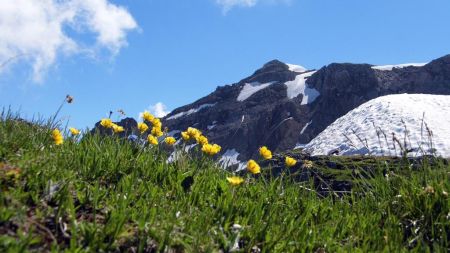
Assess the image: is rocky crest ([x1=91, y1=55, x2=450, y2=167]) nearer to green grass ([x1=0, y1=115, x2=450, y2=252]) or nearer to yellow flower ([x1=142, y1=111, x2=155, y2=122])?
yellow flower ([x1=142, y1=111, x2=155, y2=122])

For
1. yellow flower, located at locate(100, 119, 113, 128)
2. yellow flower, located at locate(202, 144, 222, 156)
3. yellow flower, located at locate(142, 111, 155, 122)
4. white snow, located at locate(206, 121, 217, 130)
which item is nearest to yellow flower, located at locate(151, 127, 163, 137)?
yellow flower, located at locate(142, 111, 155, 122)

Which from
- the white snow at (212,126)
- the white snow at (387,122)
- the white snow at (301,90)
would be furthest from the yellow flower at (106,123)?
the white snow at (212,126)

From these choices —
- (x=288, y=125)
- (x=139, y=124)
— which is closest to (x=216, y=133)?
(x=288, y=125)

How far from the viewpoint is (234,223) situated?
4191mm

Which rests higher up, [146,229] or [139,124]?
[139,124]

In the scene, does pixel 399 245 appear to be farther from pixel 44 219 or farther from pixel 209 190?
pixel 44 219

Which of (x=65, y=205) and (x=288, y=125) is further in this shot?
(x=288, y=125)

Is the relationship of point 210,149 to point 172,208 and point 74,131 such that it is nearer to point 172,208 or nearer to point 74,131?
point 172,208

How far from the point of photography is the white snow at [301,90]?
171600mm

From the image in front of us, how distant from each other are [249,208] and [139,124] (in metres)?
2.26

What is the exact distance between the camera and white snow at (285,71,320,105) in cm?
17160

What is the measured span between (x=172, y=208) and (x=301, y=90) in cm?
18194

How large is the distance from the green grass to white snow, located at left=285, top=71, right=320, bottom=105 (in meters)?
167

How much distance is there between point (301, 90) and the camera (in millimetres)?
183000
